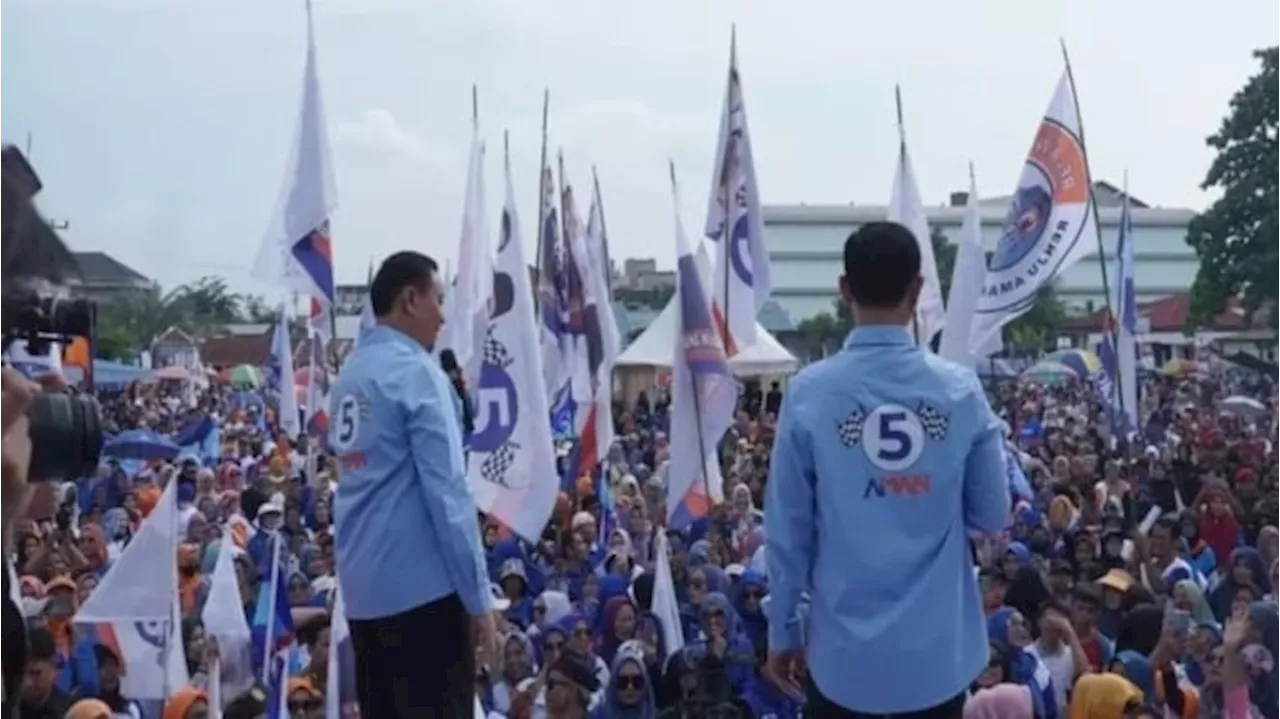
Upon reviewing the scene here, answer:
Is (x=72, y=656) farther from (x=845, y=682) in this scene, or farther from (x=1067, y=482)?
(x=1067, y=482)

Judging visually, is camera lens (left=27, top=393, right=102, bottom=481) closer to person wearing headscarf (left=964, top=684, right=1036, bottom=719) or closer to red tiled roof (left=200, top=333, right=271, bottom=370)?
person wearing headscarf (left=964, top=684, right=1036, bottom=719)

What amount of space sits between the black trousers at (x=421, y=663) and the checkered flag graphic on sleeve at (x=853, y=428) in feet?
4.82

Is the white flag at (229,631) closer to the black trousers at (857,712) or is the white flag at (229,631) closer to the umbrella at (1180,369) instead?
the black trousers at (857,712)

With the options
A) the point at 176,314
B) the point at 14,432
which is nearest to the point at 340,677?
the point at 14,432

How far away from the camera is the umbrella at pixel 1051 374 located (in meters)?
45.4

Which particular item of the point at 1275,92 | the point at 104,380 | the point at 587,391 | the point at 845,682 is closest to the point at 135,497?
the point at 587,391

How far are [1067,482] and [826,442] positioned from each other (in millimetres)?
13309

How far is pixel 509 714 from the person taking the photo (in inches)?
356

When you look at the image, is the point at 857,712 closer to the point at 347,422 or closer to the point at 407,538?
the point at 407,538

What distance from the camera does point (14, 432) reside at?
8.55 ft

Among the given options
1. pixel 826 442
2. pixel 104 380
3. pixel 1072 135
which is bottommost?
pixel 104 380

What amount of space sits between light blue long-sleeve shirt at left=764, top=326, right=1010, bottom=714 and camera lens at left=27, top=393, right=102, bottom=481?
6.32 ft

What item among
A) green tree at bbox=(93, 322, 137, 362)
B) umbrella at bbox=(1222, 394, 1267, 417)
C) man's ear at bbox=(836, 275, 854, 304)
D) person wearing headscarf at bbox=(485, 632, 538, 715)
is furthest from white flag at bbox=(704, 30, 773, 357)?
green tree at bbox=(93, 322, 137, 362)

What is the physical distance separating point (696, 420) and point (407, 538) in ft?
25.1
